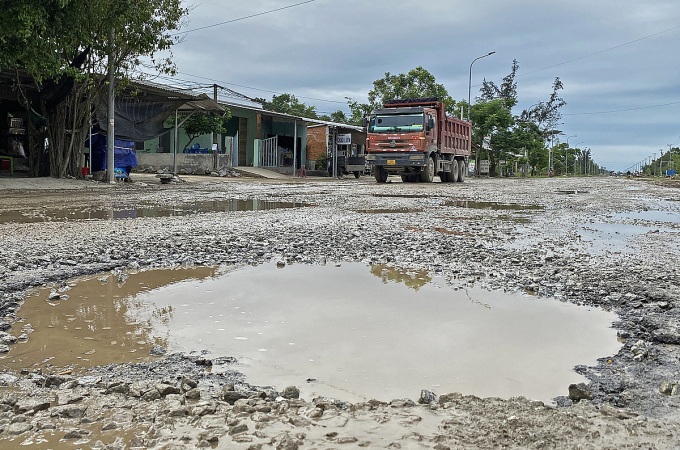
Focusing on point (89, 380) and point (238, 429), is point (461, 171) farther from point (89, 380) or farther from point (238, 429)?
point (238, 429)

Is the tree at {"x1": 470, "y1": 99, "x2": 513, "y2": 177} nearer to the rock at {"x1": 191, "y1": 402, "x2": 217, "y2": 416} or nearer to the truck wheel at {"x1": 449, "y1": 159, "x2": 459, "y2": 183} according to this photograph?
the truck wheel at {"x1": 449, "y1": 159, "x2": 459, "y2": 183}

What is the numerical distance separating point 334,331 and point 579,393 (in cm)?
130

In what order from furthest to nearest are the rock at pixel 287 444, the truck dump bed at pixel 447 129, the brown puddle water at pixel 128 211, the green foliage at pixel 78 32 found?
the truck dump bed at pixel 447 129 → the green foliage at pixel 78 32 → the brown puddle water at pixel 128 211 → the rock at pixel 287 444

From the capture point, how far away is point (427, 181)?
24.5 m

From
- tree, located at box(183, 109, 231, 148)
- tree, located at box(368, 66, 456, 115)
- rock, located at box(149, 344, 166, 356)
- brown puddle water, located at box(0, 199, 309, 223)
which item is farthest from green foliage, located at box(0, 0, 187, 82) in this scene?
tree, located at box(368, 66, 456, 115)

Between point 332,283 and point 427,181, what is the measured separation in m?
20.7

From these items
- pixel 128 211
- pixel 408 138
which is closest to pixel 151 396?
pixel 128 211

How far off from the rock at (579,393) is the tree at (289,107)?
58089 mm

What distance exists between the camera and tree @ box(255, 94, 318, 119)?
6019 centimetres

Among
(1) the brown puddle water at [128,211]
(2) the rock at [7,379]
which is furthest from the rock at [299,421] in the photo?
(1) the brown puddle water at [128,211]

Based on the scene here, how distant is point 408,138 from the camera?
22891mm

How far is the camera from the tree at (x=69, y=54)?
1295cm

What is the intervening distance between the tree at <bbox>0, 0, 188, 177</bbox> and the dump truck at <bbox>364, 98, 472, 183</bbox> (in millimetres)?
8906

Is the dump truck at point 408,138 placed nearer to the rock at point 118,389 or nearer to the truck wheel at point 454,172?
the truck wheel at point 454,172
